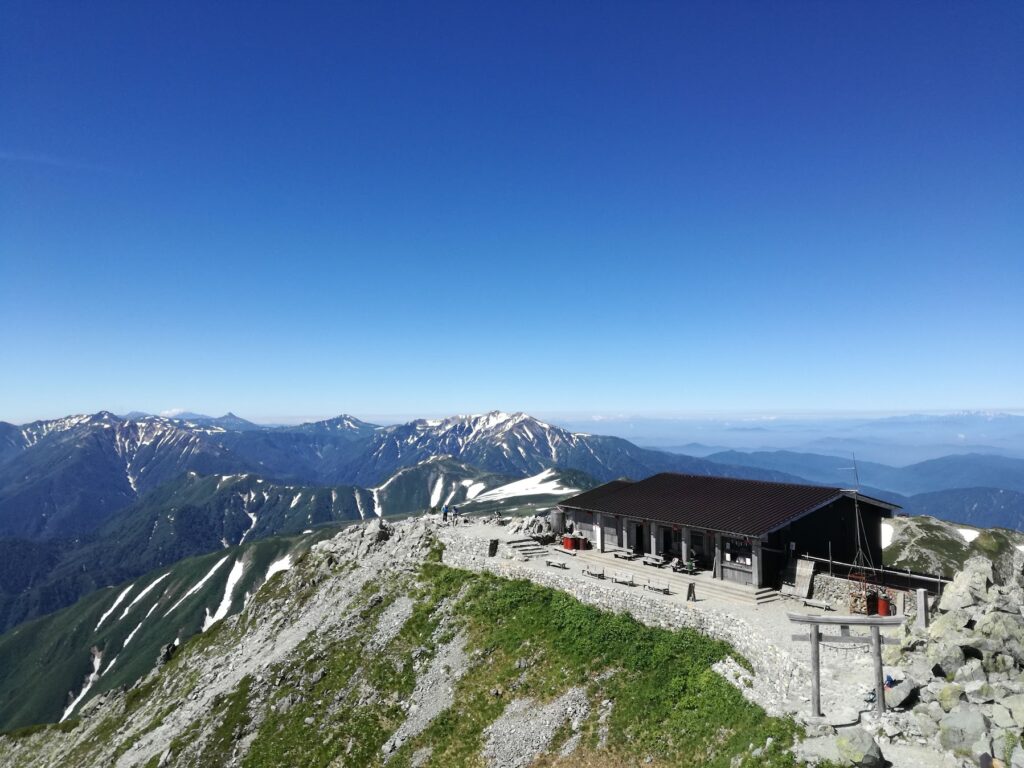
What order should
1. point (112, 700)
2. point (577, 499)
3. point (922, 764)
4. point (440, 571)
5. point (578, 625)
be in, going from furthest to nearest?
point (112, 700)
point (577, 499)
point (440, 571)
point (578, 625)
point (922, 764)

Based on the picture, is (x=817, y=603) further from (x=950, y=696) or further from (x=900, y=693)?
(x=950, y=696)

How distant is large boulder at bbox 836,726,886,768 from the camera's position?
17.7m

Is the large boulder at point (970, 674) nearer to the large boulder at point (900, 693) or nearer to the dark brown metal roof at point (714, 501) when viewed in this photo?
the large boulder at point (900, 693)

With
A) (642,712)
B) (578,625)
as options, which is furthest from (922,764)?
(578,625)

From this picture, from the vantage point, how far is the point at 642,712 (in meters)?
27.0

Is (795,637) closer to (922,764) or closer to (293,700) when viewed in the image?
(922,764)

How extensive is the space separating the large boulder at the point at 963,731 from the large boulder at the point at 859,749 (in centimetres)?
205

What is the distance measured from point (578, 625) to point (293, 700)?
21645 millimetres

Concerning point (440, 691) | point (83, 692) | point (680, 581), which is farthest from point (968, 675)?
point (83, 692)

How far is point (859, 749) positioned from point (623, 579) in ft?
70.5

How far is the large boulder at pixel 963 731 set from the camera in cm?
1738

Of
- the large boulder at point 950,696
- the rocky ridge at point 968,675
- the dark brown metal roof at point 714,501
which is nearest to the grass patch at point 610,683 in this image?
the rocky ridge at point 968,675

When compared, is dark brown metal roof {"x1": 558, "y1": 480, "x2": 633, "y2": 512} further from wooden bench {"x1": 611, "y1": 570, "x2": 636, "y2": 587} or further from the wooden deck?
wooden bench {"x1": 611, "y1": 570, "x2": 636, "y2": 587}

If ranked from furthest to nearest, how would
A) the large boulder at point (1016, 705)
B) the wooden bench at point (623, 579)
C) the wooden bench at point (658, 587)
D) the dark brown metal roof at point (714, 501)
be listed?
the dark brown metal roof at point (714, 501), the wooden bench at point (623, 579), the wooden bench at point (658, 587), the large boulder at point (1016, 705)
